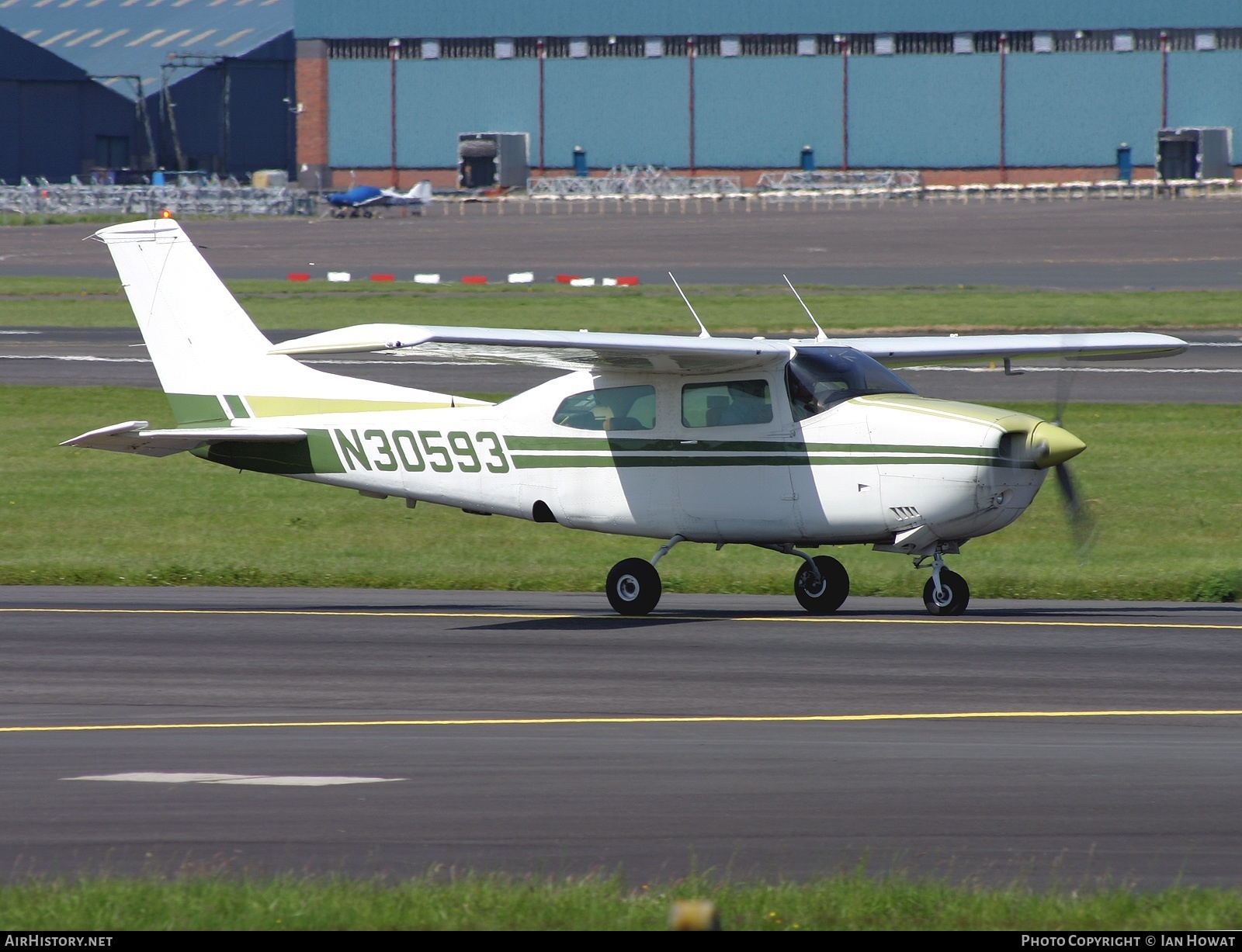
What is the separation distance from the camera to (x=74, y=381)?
34688mm

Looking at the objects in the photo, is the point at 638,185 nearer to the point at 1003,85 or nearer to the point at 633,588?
the point at 1003,85

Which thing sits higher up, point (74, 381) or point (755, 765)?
point (74, 381)

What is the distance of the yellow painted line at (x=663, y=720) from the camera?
36.6 feet

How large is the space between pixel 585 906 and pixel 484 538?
15216 millimetres

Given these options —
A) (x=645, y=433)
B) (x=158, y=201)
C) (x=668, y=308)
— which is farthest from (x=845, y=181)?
(x=645, y=433)

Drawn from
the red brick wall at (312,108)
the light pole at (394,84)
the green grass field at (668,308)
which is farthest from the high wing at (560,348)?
the red brick wall at (312,108)

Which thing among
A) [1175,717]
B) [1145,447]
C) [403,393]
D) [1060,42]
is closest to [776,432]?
[403,393]

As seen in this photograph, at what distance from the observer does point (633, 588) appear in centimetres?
1599

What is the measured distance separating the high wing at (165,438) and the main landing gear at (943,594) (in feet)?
20.2

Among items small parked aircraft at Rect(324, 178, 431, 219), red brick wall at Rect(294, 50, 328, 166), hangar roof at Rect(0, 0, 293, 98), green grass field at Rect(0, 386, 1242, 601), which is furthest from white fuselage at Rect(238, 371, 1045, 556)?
hangar roof at Rect(0, 0, 293, 98)

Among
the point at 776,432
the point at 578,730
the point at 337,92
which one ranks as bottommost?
the point at 578,730

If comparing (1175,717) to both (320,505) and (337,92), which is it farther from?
(337,92)

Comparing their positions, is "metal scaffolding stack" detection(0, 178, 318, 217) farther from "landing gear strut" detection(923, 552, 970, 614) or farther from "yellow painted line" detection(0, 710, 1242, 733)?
"yellow painted line" detection(0, 710, 1242, 733)
